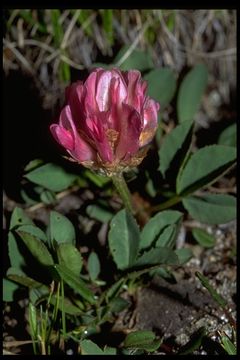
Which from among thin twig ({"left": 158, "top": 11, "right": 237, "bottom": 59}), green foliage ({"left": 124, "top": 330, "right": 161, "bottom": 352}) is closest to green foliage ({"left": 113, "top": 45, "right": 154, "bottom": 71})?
thin twig ({"left": 158, "top": 11, "right": 237, "bottom": 59})

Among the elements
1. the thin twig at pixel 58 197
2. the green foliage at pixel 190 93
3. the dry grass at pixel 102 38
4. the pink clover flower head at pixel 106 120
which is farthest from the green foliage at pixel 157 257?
the dry grass at pixel 102 38

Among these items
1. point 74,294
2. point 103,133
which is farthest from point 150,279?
point 103,133

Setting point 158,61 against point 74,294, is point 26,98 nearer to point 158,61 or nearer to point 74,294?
point 158,61

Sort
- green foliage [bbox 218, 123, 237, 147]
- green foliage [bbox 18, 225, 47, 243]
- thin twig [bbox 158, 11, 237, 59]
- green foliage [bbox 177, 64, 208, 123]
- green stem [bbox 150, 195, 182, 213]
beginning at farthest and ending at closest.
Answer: thin twig [bbox 158, 11, 237, 59], green foliage [bbox 177, 64, 208, 123], green foliage [bbox 218, 123, 237, 147], green stem [bbox 150, 195, 182, 213], green foliage [bbox 18, 225, 47, 243]

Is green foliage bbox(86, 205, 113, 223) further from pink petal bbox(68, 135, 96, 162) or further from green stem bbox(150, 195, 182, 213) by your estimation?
pink petal bbox(68, 135, 96, 162)

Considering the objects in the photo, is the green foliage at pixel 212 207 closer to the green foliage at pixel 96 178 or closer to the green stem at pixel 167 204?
the green stem at pixel 167 204

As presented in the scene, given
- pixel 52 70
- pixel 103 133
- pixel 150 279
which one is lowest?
pixel 150 279
